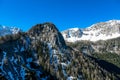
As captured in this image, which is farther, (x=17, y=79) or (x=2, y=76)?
(x=17, y=79)

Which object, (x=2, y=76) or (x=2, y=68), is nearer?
(x=2, y=76)
